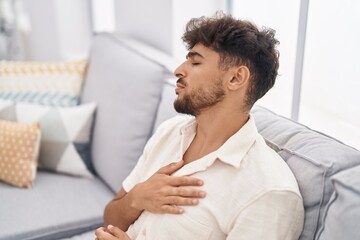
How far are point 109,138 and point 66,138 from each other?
22cm

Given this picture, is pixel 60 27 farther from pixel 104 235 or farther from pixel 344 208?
pixel 344 208

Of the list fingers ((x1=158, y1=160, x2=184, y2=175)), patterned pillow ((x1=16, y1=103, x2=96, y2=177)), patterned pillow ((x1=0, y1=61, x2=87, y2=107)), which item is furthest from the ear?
patterned pillow ((x1=0, y1=61, x2=87, y2=107))

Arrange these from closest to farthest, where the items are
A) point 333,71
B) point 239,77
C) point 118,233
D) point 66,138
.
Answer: point 239,77, point 118,233, point 333,71, point 66,138

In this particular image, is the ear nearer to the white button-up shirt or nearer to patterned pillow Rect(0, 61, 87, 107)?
the white button-up shirt

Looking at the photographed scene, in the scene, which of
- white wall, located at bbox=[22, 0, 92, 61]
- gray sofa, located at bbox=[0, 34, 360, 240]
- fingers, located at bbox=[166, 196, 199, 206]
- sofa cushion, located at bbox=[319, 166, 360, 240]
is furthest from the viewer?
white wall, located at bbox=[22, 0, 92, 61]

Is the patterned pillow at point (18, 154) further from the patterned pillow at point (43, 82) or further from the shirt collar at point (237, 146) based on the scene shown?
the shirt collar at point (237, 146)

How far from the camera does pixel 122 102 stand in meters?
1.95

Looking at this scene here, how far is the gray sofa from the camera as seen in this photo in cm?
145

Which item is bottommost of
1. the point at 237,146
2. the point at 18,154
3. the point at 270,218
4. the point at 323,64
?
the point at 18,154

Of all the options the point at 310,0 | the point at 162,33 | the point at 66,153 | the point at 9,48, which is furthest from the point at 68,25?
the point at 310,0

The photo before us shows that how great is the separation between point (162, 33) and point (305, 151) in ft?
4.27

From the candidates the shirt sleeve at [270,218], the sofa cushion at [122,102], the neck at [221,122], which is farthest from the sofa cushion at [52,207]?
the shirt sleeve at [270,218]

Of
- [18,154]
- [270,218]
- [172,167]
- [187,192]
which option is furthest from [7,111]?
[270,218]

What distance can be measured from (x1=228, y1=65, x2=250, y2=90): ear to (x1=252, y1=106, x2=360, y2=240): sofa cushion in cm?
19
